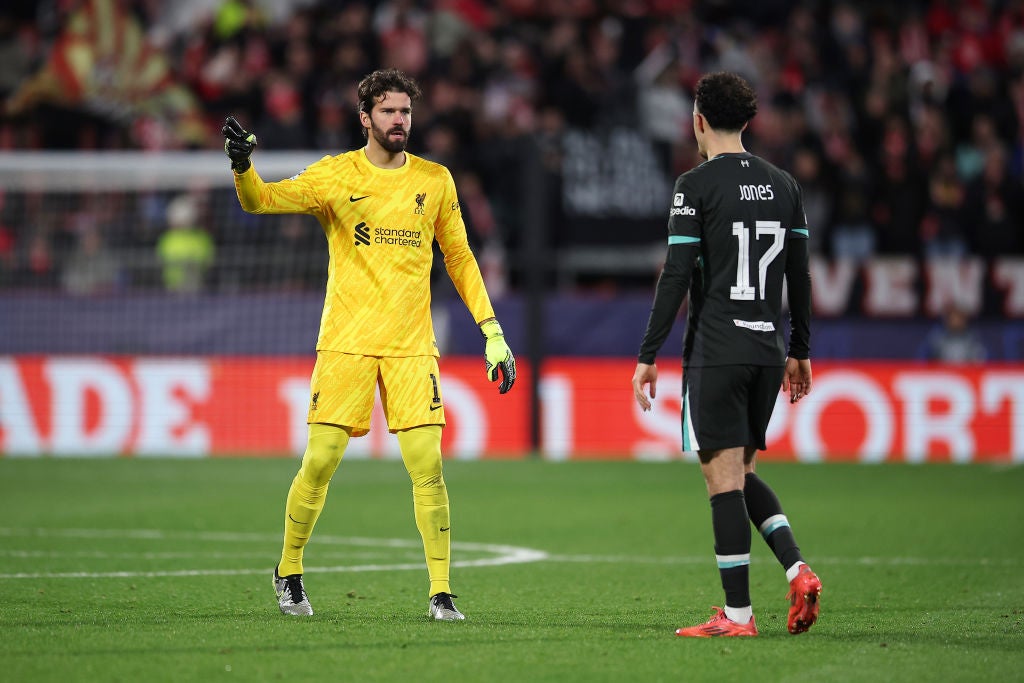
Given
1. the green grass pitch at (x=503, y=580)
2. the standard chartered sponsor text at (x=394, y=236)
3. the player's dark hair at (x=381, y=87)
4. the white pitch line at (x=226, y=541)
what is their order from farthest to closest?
the white pitch line at (x=226, y=541) < the standard chartered sponsor text at (x=394, y=236) < the player's dark hair at (x=381, y=87) < the green grass pitch at (x=503, y=580)

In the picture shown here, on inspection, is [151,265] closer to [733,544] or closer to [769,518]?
[769,518]

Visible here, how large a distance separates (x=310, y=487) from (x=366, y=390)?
496 millimetres

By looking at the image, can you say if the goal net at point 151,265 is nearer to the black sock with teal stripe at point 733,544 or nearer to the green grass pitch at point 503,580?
the green grass pitch at point 503,580

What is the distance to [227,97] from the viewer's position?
18.9m

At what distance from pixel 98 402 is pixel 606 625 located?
11.3 meters

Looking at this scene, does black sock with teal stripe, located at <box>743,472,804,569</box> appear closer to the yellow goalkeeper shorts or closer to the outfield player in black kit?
the outfield player in black kit

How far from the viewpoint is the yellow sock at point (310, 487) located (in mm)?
6758

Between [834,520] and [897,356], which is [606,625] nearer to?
[834,520]

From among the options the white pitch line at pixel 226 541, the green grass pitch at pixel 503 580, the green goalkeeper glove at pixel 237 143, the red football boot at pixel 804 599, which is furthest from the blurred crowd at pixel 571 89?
the red football boot at pixel 804 599

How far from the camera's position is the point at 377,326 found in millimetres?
6773

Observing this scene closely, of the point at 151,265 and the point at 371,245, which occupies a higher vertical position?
the point at 151,265

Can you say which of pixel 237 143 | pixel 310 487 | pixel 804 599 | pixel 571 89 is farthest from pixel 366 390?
pixel 571 89

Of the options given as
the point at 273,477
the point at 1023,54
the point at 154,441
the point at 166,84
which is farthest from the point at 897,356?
the point at 166,84

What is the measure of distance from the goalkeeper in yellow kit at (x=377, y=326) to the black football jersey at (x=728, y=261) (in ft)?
3.08
